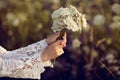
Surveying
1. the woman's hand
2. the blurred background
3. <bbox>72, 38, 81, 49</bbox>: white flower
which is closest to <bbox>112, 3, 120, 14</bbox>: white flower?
the blurred background

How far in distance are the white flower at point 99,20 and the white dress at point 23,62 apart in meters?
1.28

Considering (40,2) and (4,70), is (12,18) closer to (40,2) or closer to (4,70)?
(40,2)

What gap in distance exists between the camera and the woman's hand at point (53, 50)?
1.48 metres

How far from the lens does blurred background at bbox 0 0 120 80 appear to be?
2.88 metres

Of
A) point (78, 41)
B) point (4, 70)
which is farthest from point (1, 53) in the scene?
point (78, 41)

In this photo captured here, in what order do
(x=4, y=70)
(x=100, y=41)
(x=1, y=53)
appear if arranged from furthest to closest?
(x=100, y=41)
(x=1, y=53)
(x=4, y=70)

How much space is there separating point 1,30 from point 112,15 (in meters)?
0.72

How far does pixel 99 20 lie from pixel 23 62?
1440 millimetres

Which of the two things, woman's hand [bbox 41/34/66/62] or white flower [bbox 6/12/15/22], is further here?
white flower [bbox 6/12/15/22]

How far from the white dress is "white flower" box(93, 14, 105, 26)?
128 centimetres

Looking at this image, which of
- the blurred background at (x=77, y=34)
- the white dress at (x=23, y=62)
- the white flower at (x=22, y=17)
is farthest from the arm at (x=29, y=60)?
the white flower at (x=22, y=17)

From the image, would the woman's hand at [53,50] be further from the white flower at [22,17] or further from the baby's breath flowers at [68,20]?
the white flower at [22,17]

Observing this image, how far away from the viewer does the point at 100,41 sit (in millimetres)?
2885

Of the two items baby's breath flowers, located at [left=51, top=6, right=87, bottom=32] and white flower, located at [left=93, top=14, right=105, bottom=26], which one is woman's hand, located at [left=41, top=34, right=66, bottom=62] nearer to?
baby's breath flowers, located at [left=51, top=6, right=87, bottom=32]
